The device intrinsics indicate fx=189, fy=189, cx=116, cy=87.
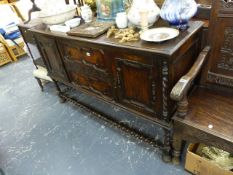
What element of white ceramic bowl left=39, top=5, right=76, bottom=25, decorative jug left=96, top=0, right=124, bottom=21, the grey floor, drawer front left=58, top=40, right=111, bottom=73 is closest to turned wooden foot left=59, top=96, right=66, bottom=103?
the grey floor

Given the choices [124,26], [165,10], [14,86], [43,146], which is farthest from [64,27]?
[14,86]

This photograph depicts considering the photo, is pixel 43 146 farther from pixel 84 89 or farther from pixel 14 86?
pixel 14 86

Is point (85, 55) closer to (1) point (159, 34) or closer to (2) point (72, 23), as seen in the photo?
(2) point (72, 23)

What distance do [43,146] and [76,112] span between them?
48cm

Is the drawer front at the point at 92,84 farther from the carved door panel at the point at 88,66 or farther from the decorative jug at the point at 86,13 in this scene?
the decorative jug at the point at 86,13

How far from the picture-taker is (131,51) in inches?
41.9

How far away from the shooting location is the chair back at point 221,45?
105 cm

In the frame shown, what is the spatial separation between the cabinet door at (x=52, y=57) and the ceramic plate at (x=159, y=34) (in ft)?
2.81

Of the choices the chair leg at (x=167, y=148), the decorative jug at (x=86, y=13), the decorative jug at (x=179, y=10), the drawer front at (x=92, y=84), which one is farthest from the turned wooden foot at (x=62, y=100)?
the decorative jug at (x=179, y=10)

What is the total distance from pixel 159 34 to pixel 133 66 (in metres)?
0.24

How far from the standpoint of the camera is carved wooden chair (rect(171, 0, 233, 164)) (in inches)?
39.1

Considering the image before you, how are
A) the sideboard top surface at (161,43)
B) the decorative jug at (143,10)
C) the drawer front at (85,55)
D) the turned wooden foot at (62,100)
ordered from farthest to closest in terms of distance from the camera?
the turned wooden foot at (62,100) → the drawer front at (85,55) → the decorative jug at (143,10) → the sideboard top surface at (161,43)

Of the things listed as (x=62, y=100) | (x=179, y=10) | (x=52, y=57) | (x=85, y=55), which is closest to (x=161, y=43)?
(x=179, y=10)

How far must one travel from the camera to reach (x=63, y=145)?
169 cm
